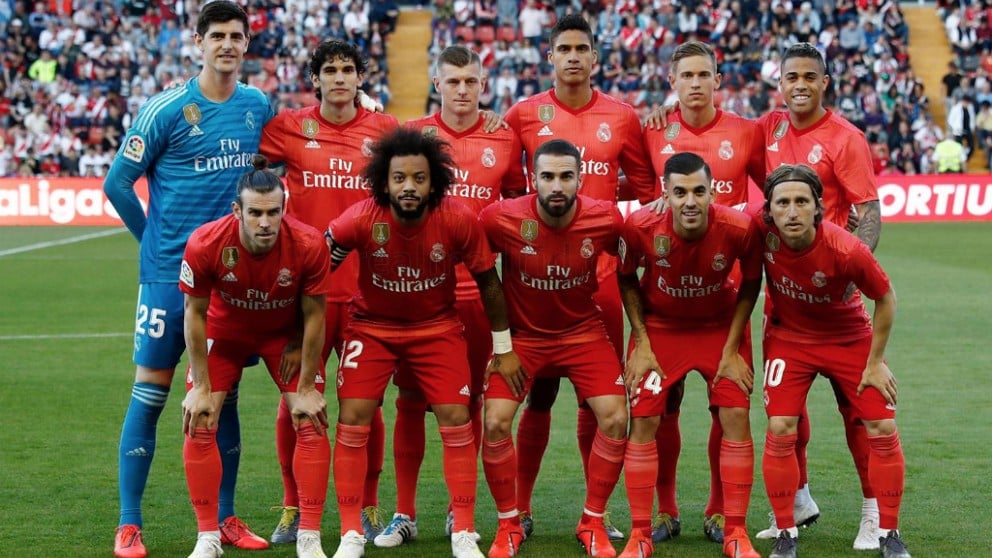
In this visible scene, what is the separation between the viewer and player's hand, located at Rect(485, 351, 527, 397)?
20.9ft

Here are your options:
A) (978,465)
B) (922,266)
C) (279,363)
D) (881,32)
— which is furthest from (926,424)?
(881,32)

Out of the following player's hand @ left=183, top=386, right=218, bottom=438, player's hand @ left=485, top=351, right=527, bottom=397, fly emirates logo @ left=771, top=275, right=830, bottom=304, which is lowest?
player's hand @ left=183, top=386, right=218, bottom=438

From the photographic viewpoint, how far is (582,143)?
715cm

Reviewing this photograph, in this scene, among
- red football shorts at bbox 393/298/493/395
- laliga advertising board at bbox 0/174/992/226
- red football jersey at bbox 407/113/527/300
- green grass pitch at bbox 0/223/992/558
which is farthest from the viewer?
laliga advertising board at bbox 0/174/992/226

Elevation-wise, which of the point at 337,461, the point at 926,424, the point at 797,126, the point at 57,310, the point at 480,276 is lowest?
the point at 57,310

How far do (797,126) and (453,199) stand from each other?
193cm

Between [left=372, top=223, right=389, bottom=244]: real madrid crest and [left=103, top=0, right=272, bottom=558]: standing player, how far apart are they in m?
0.84

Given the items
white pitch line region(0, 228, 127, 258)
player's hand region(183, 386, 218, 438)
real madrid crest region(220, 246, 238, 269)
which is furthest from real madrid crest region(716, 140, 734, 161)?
white pitch line region(0, 228, 127, 258)

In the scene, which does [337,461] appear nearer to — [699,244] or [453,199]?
[453,199]

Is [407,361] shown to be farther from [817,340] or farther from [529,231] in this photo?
[817,340]

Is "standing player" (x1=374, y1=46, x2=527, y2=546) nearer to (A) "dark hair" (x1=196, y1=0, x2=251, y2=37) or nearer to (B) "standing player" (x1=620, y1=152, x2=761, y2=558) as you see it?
(B) "standing player" (x1=620, y1=152, x2=761, y2=558)

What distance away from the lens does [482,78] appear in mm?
7059

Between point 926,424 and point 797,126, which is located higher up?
point 797,126

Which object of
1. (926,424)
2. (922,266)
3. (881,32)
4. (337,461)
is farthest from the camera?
(881,32)
